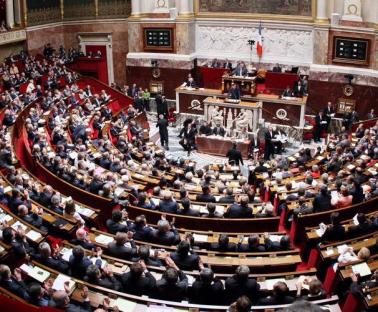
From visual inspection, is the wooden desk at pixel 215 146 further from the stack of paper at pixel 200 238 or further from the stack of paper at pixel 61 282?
the stack of paper at pixel 61 282

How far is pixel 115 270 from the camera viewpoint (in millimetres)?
7078

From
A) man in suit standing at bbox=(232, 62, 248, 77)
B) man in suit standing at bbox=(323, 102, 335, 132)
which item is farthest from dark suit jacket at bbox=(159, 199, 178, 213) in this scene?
man in suit standing at bbox=(232, 62, 248, 77)

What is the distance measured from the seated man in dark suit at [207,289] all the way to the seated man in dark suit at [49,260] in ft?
6.48

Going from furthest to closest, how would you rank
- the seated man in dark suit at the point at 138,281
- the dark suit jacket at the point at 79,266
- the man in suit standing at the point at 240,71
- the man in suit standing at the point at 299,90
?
the man in suit standing at the point at 240,71 → the man in suit standing at the point at 299,90 → the dark suit jacket at the point at 79,266 → the seated man in dark suit at the point at 138,281

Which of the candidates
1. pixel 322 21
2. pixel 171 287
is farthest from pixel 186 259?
pixel 322 21

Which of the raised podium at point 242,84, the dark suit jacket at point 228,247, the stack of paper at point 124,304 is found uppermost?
the raised podium at point 242,84

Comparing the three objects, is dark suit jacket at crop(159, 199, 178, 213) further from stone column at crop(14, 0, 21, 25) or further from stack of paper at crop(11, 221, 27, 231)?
stone column at crop(14, 0, 21, 25)

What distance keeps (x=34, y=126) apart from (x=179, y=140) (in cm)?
592

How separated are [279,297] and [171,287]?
4.49ft

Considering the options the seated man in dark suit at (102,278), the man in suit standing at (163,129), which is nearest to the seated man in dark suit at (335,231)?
the seated man in dark suit at (102,278)

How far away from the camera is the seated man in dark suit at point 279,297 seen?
6.04 meters

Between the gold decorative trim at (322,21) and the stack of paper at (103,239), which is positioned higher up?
the gold decorative trim at (322,21)

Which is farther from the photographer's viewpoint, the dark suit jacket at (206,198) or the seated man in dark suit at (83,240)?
the dark suit jacket at (206,198)

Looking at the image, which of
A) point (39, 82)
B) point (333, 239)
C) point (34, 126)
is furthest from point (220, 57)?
point (333, 239)
